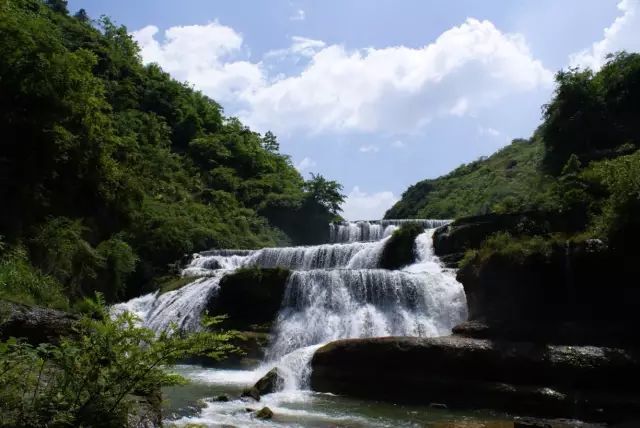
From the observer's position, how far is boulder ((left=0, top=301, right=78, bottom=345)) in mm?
6922

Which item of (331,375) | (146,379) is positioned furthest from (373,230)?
(146,379)

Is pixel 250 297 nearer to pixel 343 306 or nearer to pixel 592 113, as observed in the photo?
pixel 343 306

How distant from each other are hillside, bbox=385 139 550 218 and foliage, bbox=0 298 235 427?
40.7 m

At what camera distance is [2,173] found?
44.8ft

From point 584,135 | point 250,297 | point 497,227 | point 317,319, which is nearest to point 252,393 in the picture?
point 317,319

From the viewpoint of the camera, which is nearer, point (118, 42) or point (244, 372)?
point (244, 372)

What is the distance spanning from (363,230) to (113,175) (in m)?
22.3

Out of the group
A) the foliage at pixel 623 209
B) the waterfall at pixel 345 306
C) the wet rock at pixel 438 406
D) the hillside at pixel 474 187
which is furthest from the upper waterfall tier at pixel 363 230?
the wet rock at pixel 438 406

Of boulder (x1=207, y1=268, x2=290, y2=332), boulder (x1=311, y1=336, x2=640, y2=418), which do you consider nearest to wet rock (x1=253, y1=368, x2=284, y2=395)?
boulder (x1=311, y1=336, x2=640, y2=418)

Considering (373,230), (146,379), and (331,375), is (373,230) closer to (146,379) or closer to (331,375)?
(331,375)

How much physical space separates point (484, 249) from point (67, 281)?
43.2 ft

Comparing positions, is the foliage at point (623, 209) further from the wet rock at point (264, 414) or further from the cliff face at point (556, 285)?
the wet rock at point (264, 414)

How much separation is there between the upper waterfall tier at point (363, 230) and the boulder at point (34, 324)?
26.8 m

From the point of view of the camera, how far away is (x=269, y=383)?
14297 mm
